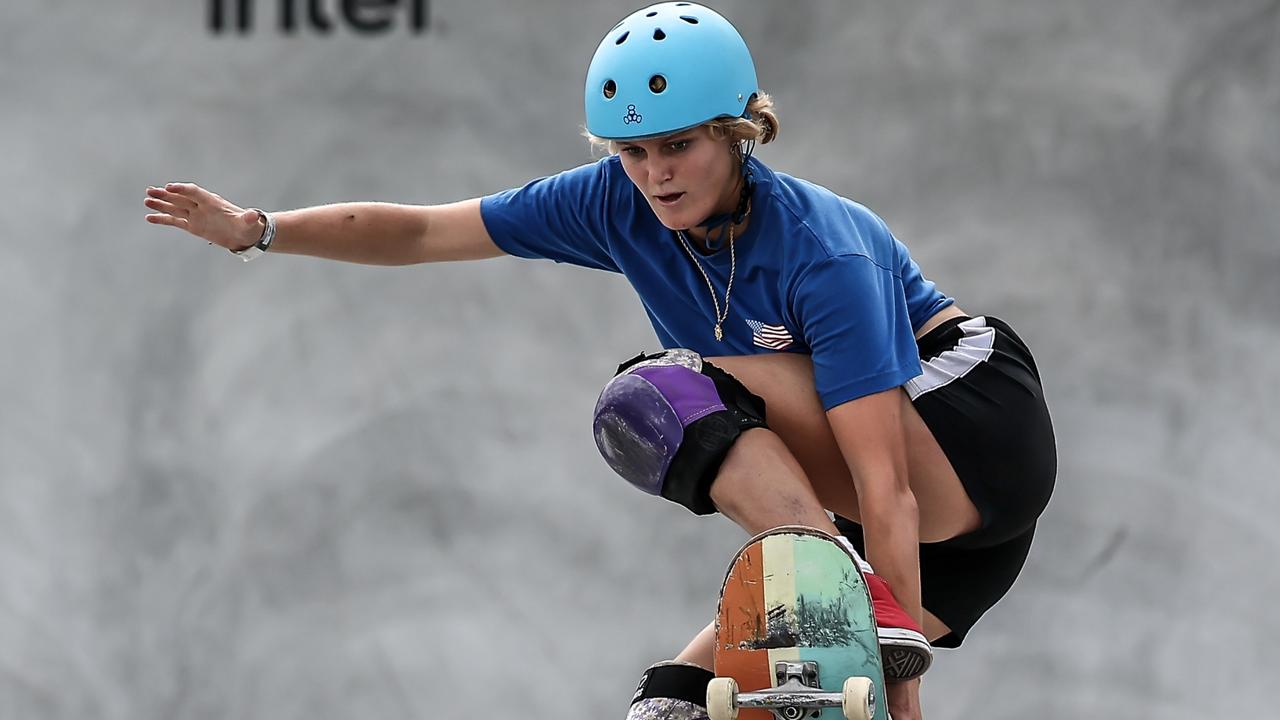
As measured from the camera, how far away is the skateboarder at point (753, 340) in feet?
6.23

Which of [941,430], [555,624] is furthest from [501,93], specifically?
[941,430]

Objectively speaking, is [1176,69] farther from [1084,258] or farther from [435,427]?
[435,427]

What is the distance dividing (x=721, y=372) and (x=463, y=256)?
604 millimetres

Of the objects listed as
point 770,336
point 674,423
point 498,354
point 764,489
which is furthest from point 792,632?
point 498,354

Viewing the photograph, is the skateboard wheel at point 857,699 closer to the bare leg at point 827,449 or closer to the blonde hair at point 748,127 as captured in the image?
A: the bare leg at point 827,449

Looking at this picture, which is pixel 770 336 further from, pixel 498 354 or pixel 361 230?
pixel 498 354

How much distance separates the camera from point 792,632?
168 centimetres

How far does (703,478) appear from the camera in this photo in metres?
1.90

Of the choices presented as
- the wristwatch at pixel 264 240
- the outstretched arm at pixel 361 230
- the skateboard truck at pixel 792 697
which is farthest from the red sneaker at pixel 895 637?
the wristwatch at pixel 264 240

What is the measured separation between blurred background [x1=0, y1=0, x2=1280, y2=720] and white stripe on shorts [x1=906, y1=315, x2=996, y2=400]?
2.01 metres

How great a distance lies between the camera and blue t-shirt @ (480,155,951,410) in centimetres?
194

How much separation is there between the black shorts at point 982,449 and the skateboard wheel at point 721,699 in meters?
0.62

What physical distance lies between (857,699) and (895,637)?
16cm

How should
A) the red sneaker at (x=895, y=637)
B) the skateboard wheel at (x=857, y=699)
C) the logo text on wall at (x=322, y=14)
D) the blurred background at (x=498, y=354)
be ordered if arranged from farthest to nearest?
1. the logo text on wall at (x=322, y=14)
2. the blurred background at (x=498, y=354)
3. the red sneaker at (x=895, y=637)
4. the skateboard wheel at (x=857, y=699)
